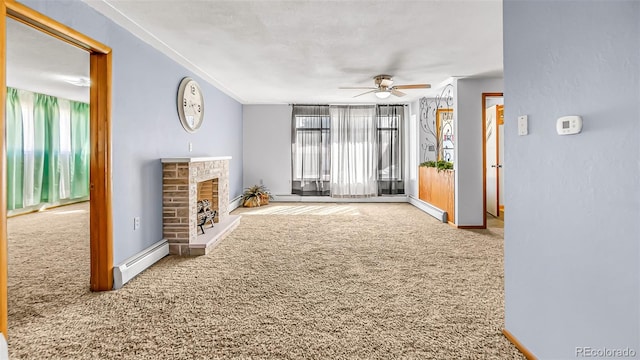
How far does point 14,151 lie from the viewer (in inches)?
237

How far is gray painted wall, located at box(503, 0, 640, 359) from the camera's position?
1164 mm

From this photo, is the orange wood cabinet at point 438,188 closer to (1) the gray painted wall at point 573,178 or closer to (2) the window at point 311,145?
(2) the window at point 311,145

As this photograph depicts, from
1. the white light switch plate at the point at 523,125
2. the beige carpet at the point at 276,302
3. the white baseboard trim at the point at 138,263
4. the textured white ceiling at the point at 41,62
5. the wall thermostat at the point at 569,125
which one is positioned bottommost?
the beige carpet at the point at 276,302

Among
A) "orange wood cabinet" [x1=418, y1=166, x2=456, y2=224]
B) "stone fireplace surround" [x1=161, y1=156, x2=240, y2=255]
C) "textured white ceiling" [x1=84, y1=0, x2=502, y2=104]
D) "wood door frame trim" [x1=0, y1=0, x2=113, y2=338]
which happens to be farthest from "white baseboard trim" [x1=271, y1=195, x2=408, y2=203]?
"wood door frame trim" [x1=0, y1=0, x2=113, y2=338]

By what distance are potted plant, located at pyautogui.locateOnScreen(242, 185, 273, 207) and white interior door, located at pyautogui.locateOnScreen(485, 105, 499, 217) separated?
4584 mm

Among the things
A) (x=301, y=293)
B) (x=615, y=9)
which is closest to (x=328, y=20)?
(x=615, y=9)

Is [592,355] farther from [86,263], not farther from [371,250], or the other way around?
[86,263]

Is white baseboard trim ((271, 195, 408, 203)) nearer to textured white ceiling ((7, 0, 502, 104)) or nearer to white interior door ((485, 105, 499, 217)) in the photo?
white interior door ((485, 105, 499, 217))

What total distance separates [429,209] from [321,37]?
3882mm

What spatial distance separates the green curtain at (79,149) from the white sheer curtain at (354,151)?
19.0 ft

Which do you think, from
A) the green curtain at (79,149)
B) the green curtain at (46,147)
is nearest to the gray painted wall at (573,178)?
the green curtain at (46,147)

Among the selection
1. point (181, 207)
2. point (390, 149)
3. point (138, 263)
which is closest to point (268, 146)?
point (390, 149)

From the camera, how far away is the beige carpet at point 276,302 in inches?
72.3

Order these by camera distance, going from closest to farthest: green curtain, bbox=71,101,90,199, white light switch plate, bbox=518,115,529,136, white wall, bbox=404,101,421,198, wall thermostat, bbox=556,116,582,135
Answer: wall thermostat, bbox=556,116,582,135, white light switch plate, bbox=518,115,529,136, white wall, bbox=404,101,421,198, green curtain, bbox=71,101,90,199
